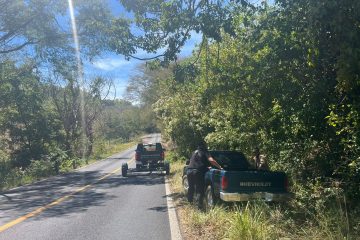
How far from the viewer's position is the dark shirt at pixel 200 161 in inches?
412

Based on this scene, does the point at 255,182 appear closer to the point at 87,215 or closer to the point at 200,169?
the point at 200,169

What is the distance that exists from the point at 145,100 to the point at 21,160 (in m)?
31.6

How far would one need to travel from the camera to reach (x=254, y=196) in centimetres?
935

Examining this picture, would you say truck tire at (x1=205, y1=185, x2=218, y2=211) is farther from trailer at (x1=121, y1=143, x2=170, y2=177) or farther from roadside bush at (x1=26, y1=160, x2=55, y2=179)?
roadside bush at (x1=26, y1=160, x2=55, y2=179)

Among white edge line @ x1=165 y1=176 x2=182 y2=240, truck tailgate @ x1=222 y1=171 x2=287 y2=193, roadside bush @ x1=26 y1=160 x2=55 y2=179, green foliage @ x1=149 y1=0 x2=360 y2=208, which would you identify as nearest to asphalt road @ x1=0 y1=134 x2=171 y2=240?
white edge line @ x1=165 y1=176 x2=182 y2=240

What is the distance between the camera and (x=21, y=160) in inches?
1200

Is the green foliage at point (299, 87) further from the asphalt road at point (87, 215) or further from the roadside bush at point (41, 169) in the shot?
the roadside bush at point (41, 169)

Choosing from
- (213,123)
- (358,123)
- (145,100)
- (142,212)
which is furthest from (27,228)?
(145,100)

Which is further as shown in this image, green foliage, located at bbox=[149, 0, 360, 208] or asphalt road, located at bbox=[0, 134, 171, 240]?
asphalt road, located at bbox=[0, 134, 171, 240]

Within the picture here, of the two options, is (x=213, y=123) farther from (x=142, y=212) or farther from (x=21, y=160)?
(x=21, y=160)

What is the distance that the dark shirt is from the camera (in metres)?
10.5

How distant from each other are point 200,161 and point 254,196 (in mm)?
1756

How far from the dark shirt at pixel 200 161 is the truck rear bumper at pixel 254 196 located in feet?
3.72

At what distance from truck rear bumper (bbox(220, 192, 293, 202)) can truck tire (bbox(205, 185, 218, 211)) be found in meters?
0.62
